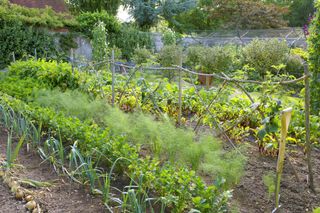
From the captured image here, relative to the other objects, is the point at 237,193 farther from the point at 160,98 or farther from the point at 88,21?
the point at 88,21

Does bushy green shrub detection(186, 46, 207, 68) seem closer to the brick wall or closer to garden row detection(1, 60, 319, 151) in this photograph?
garden row detection(1, 60, 319, 151)

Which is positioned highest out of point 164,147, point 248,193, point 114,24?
point 114,24

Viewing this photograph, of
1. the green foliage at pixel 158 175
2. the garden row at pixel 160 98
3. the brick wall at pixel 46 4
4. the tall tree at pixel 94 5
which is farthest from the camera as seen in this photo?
the tall tree at pixel 94 5

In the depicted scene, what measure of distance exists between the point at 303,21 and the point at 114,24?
56.4 ft

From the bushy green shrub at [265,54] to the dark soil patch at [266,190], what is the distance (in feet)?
25.4

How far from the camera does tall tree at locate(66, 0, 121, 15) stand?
18.3m

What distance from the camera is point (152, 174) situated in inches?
97.6

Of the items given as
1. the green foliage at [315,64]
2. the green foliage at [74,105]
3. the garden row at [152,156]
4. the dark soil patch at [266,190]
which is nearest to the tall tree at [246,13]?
the green foliage at [315,64]

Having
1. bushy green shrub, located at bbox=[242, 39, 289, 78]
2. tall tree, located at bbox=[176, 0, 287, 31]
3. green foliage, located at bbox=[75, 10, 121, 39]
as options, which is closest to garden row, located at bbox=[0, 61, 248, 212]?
bushy green shrub, located at bbox=[242, 39, 289, 78]

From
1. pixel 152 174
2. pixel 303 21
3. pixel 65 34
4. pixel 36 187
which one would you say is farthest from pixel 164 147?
pixel 303 21

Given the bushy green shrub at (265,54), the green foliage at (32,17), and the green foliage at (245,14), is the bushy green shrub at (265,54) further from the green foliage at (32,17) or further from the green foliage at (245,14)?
the green foliage at (245,14)

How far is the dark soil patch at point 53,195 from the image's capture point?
8.41 ft

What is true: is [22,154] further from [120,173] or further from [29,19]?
[29,19]

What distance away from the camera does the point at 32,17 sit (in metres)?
12.4
